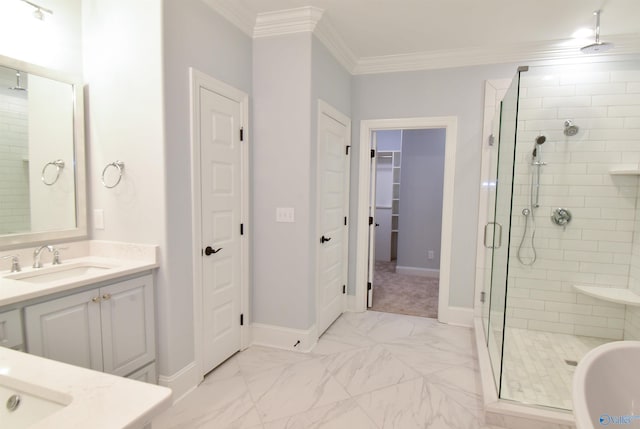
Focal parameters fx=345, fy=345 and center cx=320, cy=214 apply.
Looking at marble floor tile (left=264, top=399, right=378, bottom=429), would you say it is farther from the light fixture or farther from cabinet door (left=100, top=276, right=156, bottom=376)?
the light fixture

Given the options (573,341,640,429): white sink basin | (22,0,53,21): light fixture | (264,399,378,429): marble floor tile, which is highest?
(22,0,53,21): light fixture

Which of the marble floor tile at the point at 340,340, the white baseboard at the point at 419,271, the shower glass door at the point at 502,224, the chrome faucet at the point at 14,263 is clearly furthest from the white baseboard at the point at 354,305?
the chrome faucet at the point at 14,263

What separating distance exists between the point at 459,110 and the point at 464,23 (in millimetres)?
841

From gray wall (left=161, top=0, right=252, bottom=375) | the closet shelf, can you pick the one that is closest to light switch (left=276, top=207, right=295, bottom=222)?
gray wall (left=161, top=0, right=252, bottom=375)

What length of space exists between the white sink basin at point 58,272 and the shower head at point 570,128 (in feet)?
12.3

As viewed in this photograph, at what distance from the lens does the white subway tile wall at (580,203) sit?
2.98 meters

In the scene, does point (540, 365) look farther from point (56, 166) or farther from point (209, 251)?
point (56, 166)

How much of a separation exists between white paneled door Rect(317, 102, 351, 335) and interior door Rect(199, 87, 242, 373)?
722 mm

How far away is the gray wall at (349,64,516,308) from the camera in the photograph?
11.2ft

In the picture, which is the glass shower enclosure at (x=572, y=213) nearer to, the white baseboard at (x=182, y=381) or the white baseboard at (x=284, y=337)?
the white baseboard at (x=284, y=337)

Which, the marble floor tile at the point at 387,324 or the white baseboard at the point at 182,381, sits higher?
the white baseboard at the point at 182,381

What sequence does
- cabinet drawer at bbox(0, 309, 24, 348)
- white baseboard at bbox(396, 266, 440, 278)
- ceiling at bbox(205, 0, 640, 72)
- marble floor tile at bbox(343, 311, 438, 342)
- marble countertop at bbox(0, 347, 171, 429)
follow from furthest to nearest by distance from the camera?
white baseboard at bbox(396, 266, 440, 278) → marble floor tile at bbox(343, 311, 438, 342) → ceiling at bbox(205, 0, 640, 72) → cabinet drawer at bbox(0, 309, 24, 348) → marble countertop at bbox(0, 347, 171, 429)

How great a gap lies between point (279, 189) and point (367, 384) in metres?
1.60

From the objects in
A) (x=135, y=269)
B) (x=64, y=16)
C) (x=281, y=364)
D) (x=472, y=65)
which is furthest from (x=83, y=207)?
(x=472, y=65)
